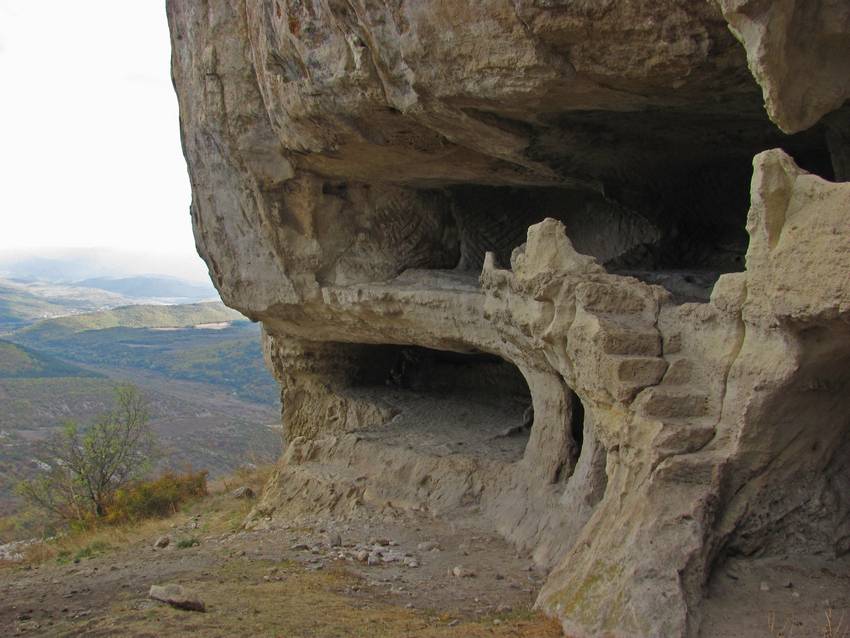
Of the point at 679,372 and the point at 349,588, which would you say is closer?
the point at 679,372

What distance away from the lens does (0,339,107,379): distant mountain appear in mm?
21406

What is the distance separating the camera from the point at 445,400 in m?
6.71

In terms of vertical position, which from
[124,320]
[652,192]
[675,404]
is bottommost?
[124,320]

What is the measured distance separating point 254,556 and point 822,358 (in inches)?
134

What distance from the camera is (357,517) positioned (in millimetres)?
4965

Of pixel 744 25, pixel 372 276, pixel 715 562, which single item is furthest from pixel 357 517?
pixel 744 25

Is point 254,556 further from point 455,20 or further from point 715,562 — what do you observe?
point 455,20

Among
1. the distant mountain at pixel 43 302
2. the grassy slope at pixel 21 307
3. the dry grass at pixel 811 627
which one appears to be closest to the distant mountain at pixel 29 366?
the distant mountain at pixel 43 302

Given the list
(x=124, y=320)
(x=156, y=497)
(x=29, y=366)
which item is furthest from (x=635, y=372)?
(x=124, y=320)

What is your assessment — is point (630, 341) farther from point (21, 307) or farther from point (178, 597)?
point (21, 307)

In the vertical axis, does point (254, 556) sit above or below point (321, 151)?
below

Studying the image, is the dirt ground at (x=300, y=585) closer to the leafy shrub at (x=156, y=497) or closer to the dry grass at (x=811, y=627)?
the dry grass at (x=811, y=627)

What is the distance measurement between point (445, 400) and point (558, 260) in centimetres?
344

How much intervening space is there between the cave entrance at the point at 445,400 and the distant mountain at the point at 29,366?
1849cm
